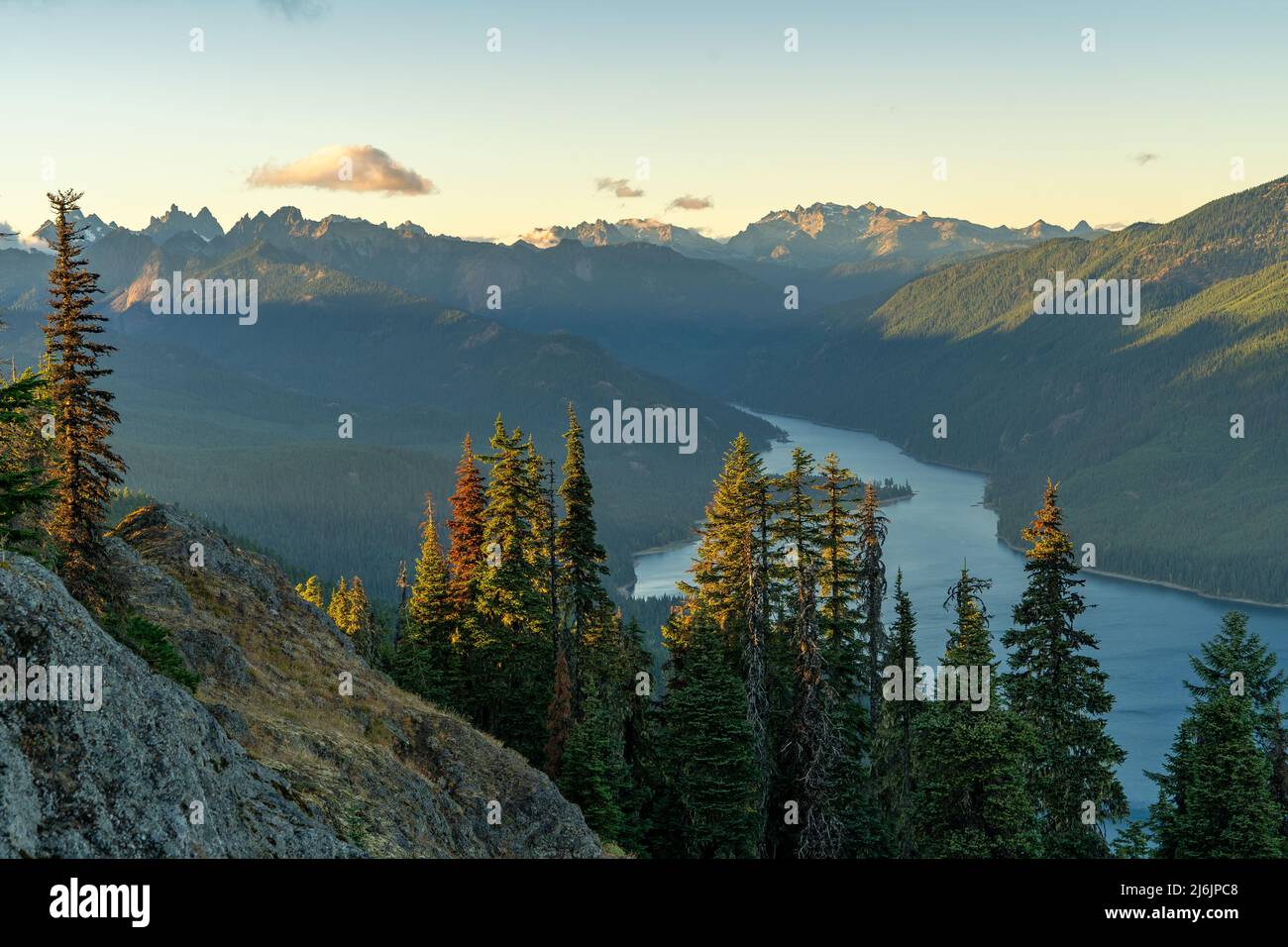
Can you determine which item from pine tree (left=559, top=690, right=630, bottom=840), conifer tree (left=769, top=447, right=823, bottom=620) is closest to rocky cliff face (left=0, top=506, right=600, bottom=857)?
pine tree (left=559, top=690, right=630, bottom=840)

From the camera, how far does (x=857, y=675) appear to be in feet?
167

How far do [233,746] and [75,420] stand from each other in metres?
16.7

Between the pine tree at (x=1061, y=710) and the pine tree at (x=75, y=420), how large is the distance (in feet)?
109

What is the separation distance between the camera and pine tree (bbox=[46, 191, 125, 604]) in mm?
30422

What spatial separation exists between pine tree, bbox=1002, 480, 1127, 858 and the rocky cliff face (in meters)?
19.5

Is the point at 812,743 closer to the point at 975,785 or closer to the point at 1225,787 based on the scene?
the point at 975,785

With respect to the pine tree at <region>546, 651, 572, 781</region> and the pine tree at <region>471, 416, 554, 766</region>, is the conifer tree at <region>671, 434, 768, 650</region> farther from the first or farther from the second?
the pine tree at <region>546, 651, 572, 781</region>

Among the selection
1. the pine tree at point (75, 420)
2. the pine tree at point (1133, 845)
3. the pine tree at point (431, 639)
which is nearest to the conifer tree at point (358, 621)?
the pine tree at point (431, 639)

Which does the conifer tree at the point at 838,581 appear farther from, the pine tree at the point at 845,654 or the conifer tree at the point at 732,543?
the conifer tree at the point at 732,543

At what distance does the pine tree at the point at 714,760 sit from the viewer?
41938 millimetres

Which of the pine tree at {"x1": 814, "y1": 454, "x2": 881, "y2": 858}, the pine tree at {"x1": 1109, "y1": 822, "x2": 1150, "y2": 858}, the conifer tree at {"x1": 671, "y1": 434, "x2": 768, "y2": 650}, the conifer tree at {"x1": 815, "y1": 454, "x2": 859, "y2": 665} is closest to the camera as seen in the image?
the pine tree at {"x1": 1109, "y1": 822, "x2": 1150, "y2": 858}
